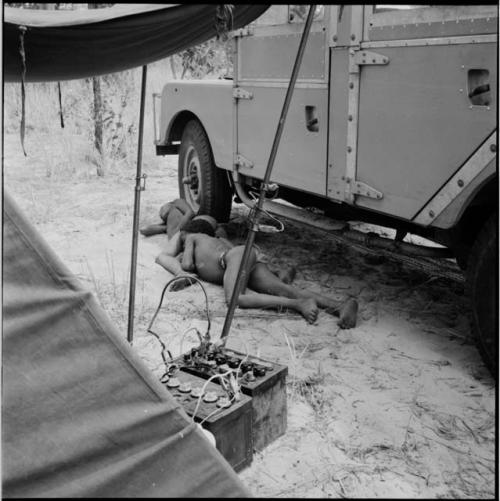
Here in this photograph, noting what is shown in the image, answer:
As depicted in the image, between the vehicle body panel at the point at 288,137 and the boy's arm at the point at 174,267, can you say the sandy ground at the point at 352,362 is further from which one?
the vehicle body panel at the point at 288,137

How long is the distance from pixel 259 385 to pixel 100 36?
66.9 inches

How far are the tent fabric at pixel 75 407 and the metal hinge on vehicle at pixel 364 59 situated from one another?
7.65 ft

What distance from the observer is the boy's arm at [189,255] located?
15.8ft

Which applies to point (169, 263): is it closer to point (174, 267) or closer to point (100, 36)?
point (174, 267)

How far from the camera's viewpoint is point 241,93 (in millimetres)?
4879

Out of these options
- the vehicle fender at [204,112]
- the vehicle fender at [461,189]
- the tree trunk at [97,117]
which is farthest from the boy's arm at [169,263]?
the tree trunk at [97,117]

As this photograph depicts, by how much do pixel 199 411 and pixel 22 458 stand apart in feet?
2.74

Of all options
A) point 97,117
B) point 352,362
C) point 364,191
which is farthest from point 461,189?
point 97,117

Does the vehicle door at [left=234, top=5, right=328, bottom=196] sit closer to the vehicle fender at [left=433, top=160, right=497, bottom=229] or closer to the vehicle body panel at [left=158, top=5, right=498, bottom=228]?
the vehicle body panel at [left=158, top=5, right=498, bottom=228]

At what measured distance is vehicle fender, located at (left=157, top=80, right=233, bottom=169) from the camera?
5191 millimetres

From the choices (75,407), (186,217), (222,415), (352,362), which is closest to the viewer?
(75,407)

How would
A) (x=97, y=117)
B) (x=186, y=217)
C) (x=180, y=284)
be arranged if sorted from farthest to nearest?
(x=97, y=117) < (x=186, y=217) < (x=180, y=284)

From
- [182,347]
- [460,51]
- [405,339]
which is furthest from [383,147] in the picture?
[182,347]

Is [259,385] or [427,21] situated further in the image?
[427,21]
